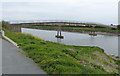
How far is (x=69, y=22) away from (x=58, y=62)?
55103 millimetres

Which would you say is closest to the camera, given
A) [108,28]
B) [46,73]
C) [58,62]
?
[46,73]

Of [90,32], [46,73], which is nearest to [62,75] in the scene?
[46,73]

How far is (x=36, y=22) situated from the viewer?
58656 mm

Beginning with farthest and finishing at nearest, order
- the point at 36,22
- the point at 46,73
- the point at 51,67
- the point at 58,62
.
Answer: the point at 36,22
the point at 58,62
the point at 51,67
the point at 46,73

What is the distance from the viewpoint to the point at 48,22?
59250mm

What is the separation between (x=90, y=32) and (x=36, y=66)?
231 ft

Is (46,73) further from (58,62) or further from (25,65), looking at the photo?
(25,65)

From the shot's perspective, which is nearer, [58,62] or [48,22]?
[58,62]

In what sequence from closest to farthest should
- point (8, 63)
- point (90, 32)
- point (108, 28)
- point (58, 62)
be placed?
point (58, 62), point (8, 63), point (90, 32), point (108, 28)

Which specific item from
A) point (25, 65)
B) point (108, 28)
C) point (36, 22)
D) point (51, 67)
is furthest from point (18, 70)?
point (108, 28)

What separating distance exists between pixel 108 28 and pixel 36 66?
3362 inches

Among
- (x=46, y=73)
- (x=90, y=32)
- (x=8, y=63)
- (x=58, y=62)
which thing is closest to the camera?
(x=46, y=73)

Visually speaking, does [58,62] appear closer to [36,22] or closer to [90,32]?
[36,22]

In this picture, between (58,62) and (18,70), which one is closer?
(18,70)
